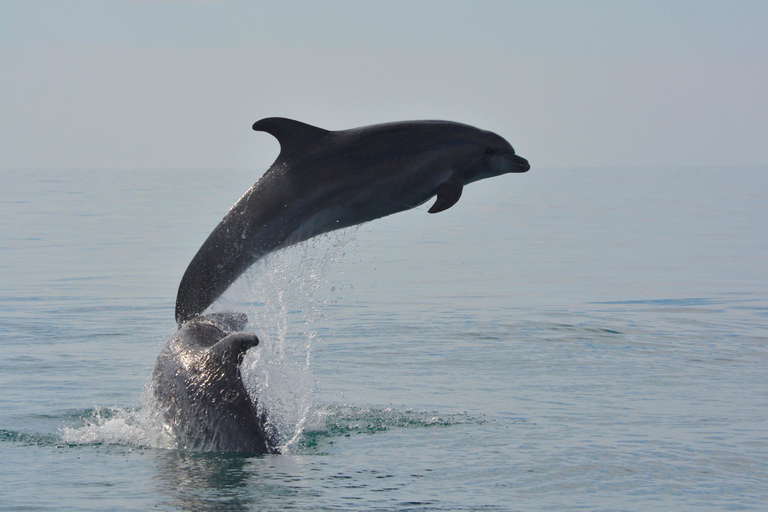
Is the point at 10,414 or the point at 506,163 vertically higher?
the point at 506,163

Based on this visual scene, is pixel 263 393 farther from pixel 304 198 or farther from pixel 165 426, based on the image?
pixel 304 198

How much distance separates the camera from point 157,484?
883 cm

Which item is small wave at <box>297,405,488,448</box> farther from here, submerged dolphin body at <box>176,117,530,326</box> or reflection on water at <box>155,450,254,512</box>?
submerged dolphin body at <box>176,117,530,326</box>

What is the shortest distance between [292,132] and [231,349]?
81.2 inches

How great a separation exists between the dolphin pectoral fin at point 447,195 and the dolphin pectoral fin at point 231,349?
2.05 metres

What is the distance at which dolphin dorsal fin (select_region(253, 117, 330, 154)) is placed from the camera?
9.72 metres

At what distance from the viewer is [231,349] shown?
31.6ft

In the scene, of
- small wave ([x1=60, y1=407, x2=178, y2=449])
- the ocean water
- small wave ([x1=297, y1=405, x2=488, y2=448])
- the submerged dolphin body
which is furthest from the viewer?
small wave ([x1=297, y1=405, x2=488, y2=448])

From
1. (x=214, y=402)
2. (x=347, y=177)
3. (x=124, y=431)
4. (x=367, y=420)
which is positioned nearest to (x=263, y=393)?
(x=367, y=420)

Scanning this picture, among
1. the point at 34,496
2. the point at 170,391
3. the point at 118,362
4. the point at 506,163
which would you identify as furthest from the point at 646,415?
the point at 118,362

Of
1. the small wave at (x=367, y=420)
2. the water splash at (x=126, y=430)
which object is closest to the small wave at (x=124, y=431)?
the water splash at (x=126, y=430)

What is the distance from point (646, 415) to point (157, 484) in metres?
5.34

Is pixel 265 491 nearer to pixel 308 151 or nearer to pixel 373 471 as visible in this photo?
pixel 373 471

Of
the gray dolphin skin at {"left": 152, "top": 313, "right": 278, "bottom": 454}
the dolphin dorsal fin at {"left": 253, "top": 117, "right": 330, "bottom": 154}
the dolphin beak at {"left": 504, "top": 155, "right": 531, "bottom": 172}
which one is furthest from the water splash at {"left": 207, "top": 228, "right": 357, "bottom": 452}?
the dolphin beak at {"left": 504, "top": 155, "right": 531, "bottom": 172}
